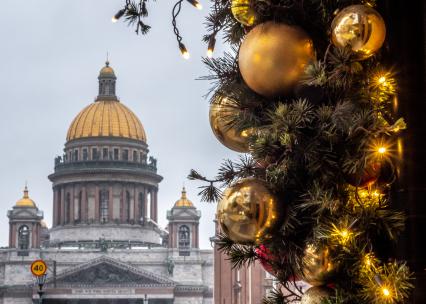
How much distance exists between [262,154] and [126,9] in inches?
→ 37.5

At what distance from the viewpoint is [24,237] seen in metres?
81.1

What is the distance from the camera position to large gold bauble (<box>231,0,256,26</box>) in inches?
151

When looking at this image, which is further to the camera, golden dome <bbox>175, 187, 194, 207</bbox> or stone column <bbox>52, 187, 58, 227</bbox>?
stone column <bbox>52, 187, 58, 227</bbox>

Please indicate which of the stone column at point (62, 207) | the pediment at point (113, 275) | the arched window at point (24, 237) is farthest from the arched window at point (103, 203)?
the pediment at point (113, 275)

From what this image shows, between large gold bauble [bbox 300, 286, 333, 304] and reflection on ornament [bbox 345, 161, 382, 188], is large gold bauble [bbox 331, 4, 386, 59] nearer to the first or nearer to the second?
reflection on ornament [bbox 345, 161, 382, 188]

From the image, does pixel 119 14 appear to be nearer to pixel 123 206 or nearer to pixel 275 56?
pixel 275 56

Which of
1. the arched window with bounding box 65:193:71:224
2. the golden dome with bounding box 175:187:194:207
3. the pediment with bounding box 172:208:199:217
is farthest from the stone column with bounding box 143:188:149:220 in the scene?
the pediment with bounding box 172:208:199:217

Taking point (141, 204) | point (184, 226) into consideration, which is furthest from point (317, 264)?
point (141, 204)

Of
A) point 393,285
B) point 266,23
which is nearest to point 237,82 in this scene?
point 266,23

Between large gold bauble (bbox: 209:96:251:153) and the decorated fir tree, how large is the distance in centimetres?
3

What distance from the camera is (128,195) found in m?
86.8

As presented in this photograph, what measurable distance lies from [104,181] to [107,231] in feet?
12.9

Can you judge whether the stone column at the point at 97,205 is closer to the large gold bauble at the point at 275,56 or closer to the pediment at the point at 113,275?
the pediment at the point at 113,275

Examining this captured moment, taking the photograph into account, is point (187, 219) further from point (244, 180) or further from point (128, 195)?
point (244, 180)
